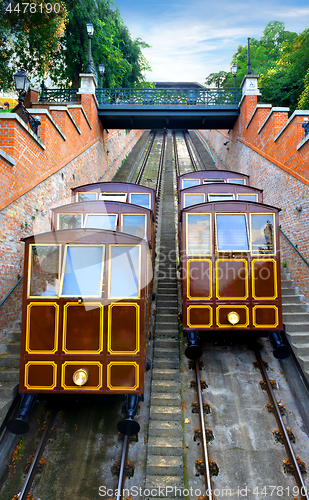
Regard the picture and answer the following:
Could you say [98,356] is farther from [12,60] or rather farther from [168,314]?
[12,60]

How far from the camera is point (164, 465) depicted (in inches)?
191

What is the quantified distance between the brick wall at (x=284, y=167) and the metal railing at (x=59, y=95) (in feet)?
27.3

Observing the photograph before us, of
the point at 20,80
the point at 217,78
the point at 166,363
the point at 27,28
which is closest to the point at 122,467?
the point at 166,363

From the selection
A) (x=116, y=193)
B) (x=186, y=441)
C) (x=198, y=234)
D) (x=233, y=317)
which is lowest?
(x=186, y=441)

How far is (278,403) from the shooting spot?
5848 mm

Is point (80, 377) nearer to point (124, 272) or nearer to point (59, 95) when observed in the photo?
point (124, 272)

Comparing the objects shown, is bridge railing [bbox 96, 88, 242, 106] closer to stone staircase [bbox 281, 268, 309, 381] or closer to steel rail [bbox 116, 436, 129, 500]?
stone staircase [bbox 281, 268, 309, 381]

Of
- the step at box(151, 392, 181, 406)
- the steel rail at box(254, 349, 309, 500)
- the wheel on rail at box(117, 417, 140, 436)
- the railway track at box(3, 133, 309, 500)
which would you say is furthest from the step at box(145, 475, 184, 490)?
the steel rail at box(254, 349, 309, 500)

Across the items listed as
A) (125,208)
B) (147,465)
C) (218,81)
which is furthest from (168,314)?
(218,81)

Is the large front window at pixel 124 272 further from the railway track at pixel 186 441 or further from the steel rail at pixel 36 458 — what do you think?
the steel rail at pixel 36 458

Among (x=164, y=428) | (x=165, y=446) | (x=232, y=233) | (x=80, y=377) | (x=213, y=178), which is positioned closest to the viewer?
(x=80, y=377)

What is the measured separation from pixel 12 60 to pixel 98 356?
528 inches

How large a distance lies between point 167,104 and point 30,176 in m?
10.1

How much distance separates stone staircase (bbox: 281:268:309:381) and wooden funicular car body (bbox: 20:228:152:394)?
350 cm
